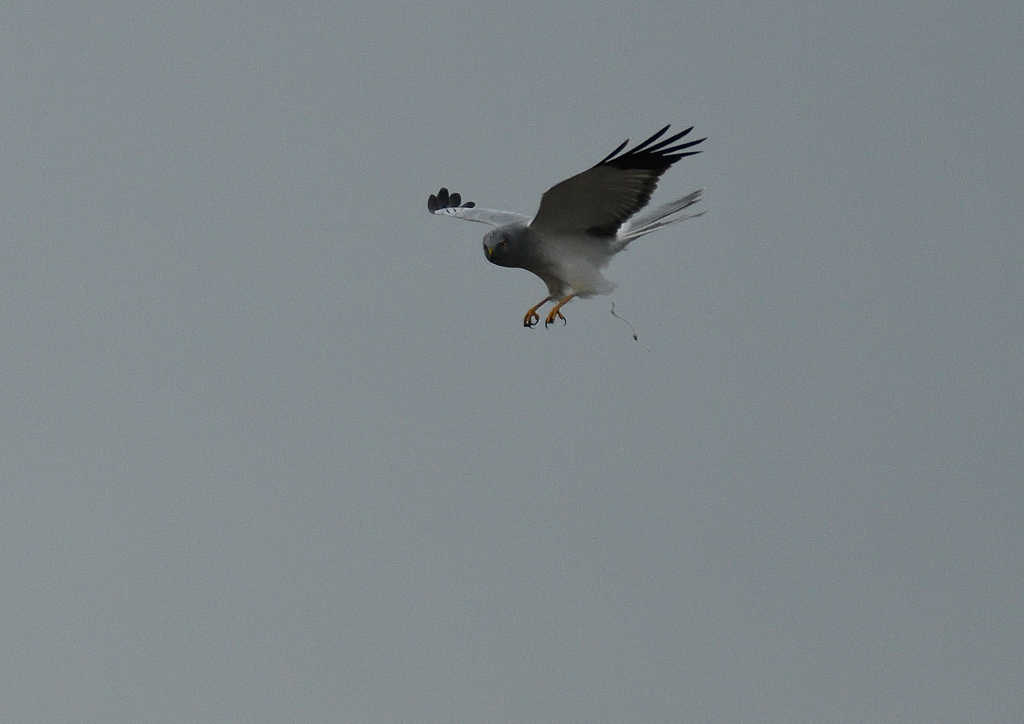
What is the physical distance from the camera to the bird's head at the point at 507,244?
18562 mm

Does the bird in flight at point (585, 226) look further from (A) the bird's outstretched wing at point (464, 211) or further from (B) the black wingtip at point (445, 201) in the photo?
(B) the black wingtip at point (445, 201)

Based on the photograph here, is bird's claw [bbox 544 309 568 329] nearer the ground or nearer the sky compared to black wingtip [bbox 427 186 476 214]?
nearer the ground

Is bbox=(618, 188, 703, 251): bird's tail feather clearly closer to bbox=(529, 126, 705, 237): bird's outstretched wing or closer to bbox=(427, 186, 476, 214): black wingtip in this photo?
bbox=(529, 126, 705, 237): bird's outstretched wing

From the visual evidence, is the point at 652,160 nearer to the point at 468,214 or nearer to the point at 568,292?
the point at 568,292

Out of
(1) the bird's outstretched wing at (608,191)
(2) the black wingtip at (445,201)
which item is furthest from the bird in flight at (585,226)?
(2) the black wingtip at (445,201)

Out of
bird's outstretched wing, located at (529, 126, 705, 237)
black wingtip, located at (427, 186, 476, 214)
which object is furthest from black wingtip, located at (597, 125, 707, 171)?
black wingtip, located at (427, 186, 476, 214)

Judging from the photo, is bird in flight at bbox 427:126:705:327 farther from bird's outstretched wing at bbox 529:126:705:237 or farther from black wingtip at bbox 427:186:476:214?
black wingtip at bbox 427:186:476:214

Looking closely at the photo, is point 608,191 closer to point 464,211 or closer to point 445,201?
point 464,211

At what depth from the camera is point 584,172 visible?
17359 millimetres

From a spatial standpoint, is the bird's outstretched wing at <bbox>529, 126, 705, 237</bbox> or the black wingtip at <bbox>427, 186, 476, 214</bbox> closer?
the bird's outstretched wing at <bbox>529, 126, 705, 237</bbox>

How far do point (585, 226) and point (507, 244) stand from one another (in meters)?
0.90

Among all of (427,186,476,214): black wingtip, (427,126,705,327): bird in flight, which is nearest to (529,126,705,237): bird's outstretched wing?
(427,126,705,327): bird in flight

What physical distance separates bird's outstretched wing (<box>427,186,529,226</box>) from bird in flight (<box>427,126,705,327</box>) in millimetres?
523

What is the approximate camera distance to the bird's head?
18562 mm
